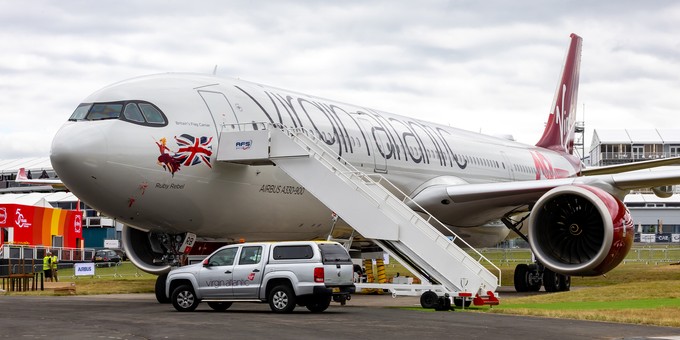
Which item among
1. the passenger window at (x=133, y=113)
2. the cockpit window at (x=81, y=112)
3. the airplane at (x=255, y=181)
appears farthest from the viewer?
the cockpit window at (x=81, y=112)

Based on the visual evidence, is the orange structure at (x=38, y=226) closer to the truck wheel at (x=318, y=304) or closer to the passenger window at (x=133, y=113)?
the passenger window at (x=133, y=113)

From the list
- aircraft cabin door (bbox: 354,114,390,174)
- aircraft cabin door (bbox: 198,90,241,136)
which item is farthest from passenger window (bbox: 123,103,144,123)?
aircraft cabin door (bbox: 354,114,390,174)

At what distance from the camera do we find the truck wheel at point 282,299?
59.8ft

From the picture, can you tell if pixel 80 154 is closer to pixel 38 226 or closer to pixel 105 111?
pixel 105 111

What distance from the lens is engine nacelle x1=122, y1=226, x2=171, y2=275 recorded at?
2233cm

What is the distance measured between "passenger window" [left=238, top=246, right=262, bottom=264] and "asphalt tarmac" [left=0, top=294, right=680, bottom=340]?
0.98m

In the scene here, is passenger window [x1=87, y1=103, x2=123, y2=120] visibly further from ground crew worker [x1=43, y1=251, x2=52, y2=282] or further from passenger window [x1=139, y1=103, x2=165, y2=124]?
ground crew worker [x1=43, y1=251, x2=52, y2=282]

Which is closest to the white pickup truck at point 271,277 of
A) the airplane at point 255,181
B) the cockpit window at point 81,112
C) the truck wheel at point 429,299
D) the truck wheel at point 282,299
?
the truck wheel at point 282,299

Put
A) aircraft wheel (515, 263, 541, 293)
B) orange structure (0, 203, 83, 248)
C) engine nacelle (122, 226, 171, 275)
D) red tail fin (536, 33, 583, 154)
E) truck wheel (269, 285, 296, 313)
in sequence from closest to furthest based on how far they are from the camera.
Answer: truck wheel (269, 285, 296, 313), engine nacelle (122, 226, 171, 275), aircraft wheel (515, 263, 541, 293), red tail fin (536, 33, 583, 154), orange structure (0, 203, 83, 248)

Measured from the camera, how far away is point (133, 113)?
20.1 metres

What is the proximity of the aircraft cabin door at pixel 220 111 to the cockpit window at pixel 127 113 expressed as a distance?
4.02 ft

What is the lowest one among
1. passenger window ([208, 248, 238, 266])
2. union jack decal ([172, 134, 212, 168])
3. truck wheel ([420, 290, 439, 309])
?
truck wheel ([420, 290, 439, 309])

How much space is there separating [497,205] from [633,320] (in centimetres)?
1071

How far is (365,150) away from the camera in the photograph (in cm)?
2522
